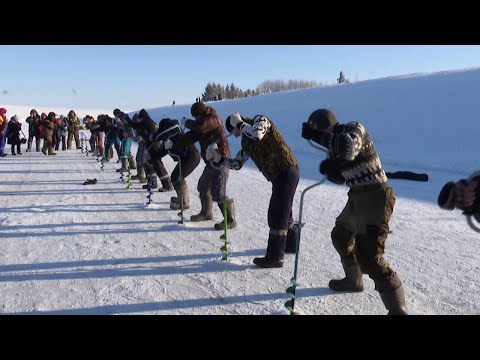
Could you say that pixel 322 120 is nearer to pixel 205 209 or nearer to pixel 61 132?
pixel 205 209

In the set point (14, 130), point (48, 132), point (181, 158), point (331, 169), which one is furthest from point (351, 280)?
point (14, 130)

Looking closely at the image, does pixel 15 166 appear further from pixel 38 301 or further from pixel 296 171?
pixel 296 171

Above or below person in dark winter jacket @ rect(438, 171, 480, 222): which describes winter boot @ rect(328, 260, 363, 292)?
below

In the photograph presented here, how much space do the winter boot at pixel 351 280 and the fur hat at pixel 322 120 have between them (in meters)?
1.43

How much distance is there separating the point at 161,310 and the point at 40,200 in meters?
5.83

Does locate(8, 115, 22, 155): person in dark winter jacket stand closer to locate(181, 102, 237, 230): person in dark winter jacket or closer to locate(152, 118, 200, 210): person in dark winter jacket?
locate(152, 118, 200, 210): person in dark winter jacket

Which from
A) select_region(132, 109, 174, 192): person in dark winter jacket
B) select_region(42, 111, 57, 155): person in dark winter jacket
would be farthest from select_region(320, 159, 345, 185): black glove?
select_region(42, 111, 57, 155): person in dark winter jacket

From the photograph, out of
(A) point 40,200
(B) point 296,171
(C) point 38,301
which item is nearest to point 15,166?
(A) point 40,200

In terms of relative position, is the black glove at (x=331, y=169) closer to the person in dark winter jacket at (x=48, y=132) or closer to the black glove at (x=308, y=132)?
the black glove at (x=308, y=132)

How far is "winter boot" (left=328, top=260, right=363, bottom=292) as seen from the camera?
388 centimetres

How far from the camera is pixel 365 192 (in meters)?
3.22

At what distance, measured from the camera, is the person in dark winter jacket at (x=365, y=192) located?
3121mm

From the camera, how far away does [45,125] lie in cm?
1625

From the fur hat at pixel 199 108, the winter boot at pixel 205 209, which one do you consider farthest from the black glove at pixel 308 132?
the winter boot at pixel 205 209
